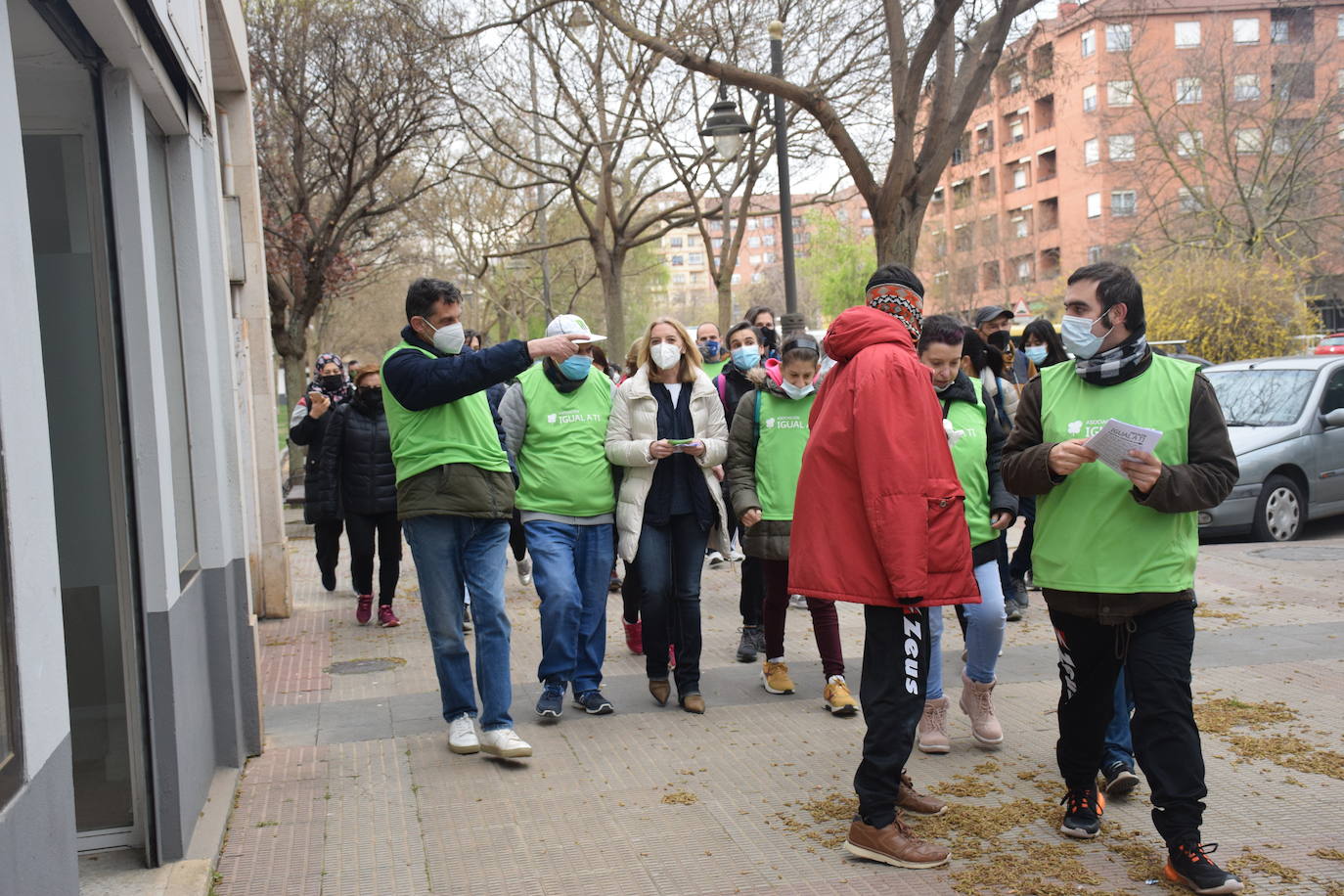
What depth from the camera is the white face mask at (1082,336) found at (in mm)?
4477

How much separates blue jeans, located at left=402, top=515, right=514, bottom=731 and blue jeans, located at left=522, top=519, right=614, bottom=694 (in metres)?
0.42

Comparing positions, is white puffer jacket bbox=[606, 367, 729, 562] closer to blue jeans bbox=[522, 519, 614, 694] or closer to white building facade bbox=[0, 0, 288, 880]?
blue jeans bbox=[522, 519, 614, 694]

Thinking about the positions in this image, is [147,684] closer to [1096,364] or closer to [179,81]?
[179,81]

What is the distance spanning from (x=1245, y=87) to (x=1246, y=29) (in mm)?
14297

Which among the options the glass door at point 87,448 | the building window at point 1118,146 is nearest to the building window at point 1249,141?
the building window at point 1118,146

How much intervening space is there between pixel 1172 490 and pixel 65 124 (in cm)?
397

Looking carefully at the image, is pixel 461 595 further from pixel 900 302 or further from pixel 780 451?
pixel 900 302

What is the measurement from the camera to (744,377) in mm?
8453

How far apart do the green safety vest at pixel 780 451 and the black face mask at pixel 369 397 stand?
3827 millimetres

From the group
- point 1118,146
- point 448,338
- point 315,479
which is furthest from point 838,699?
point 1118,146

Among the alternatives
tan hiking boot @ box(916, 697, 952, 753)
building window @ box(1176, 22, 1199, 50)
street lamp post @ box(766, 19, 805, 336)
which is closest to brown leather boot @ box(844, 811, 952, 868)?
tan hiking boot @ box(916, 697, 952, 753)

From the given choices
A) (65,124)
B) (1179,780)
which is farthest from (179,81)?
(1179,780)

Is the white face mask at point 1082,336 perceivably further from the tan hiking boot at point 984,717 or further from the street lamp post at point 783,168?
the street lamp post at point 783,168

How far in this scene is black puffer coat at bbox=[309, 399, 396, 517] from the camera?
376 inches
